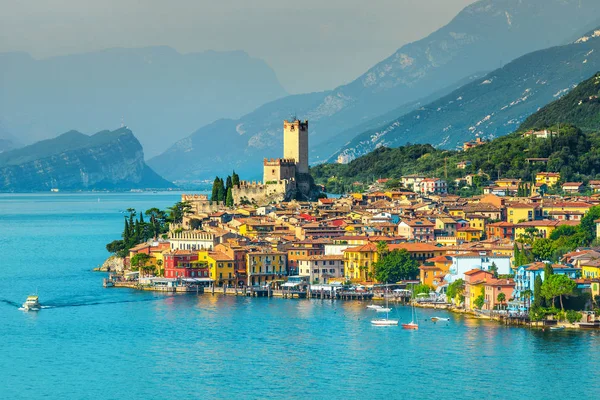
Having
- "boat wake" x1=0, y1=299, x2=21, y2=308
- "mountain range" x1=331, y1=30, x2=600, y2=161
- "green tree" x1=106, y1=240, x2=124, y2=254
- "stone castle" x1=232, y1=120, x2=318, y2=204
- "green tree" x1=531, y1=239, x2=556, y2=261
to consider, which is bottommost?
"boat wake" x1=0, y1=299, x2=21, y2=308

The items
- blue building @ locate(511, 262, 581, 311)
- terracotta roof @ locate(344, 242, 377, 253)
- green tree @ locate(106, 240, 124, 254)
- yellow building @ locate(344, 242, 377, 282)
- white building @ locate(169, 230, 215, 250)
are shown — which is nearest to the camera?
blue building @ locate(511, 262, 581, 311)

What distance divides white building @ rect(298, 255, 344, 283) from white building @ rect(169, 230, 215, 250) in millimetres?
5059

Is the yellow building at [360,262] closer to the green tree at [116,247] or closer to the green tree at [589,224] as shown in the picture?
the green tree at [589,224]

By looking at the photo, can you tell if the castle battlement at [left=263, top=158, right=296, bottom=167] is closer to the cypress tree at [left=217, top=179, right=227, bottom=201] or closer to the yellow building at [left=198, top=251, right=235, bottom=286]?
the cypress tree at [left=217, top=179, right=227, bottom=201]

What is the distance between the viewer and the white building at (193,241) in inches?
2258

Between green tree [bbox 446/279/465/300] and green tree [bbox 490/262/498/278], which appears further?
green tree [bbox 490/262/498/278]

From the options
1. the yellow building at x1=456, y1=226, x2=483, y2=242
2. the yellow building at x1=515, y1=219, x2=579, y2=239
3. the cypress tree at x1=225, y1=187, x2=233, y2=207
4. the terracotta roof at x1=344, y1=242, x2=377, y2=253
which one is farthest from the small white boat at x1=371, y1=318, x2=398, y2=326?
the cypress tree at x1=225, y1=187, x2=233, y2=207

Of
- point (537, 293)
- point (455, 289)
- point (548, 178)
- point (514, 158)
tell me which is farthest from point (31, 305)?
point (514, 158)

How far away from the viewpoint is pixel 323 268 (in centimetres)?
5344

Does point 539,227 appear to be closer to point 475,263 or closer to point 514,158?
point 475,263

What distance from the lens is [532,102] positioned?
16912 centimetres

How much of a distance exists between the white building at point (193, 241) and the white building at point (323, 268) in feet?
16.6

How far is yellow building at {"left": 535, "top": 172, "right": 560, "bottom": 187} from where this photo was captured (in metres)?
79.8

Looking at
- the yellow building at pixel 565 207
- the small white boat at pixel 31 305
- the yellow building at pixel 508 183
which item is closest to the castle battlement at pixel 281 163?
the yellow building at pixel 508 183
